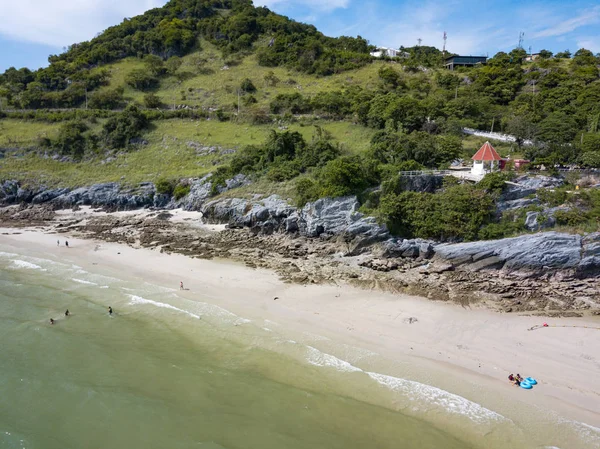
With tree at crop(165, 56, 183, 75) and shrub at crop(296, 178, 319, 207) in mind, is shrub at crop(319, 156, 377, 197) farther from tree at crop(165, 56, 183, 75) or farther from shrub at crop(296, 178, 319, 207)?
tree at crop(165, 56, 183, 75)

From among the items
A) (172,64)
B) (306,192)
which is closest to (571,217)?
(306,192)

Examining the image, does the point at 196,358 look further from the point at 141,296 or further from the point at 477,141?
the point at 477,141

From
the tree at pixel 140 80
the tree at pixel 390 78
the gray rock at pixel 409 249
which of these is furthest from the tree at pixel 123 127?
the gray rock at pixel 409 249

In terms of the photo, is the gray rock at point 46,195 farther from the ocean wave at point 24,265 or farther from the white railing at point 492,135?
the white railing at point 492,135

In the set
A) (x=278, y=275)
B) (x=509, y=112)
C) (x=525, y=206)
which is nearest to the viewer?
(x=278, y=275)

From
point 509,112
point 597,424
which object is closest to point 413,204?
point 597,424

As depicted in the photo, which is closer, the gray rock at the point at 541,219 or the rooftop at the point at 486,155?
the gray rock at the point at 541,219
